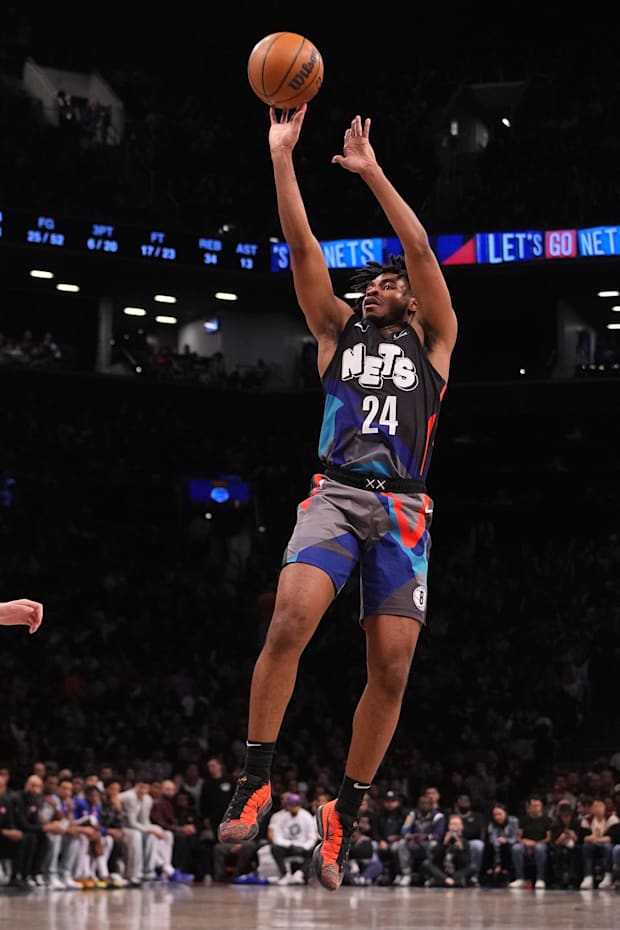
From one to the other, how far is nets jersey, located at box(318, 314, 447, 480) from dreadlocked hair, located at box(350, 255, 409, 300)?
1.22 feet

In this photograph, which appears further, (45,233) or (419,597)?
(45,233)

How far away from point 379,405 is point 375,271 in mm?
869

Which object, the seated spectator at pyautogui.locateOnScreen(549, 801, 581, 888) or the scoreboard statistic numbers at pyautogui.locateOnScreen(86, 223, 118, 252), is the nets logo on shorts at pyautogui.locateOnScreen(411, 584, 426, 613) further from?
the scoreboard statistic numbers at pyautogui.locateOnScreen(86, 223, 118, 252)

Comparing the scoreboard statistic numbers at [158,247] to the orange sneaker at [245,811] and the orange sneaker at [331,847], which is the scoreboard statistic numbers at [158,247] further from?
the orange sneaker at [245,811]

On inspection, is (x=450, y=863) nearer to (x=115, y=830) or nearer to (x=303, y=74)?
(x=115, y=830)

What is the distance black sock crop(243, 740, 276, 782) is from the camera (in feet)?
22.5

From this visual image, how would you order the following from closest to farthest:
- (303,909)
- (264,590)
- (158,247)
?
(303,909), (264,590), (158,247)

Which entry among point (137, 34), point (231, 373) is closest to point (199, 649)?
point (231, 373)

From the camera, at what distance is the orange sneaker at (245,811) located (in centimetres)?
651

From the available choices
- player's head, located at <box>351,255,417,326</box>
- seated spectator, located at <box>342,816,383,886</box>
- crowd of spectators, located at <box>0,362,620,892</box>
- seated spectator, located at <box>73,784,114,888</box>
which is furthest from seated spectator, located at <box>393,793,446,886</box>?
player's head, located at <box>351,255,417,326</box>

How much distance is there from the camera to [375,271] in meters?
7.54

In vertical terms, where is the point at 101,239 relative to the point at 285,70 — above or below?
above

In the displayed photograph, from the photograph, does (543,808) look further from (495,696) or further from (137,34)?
(137,34)

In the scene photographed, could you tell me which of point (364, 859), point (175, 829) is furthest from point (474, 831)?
point (175, 829)
